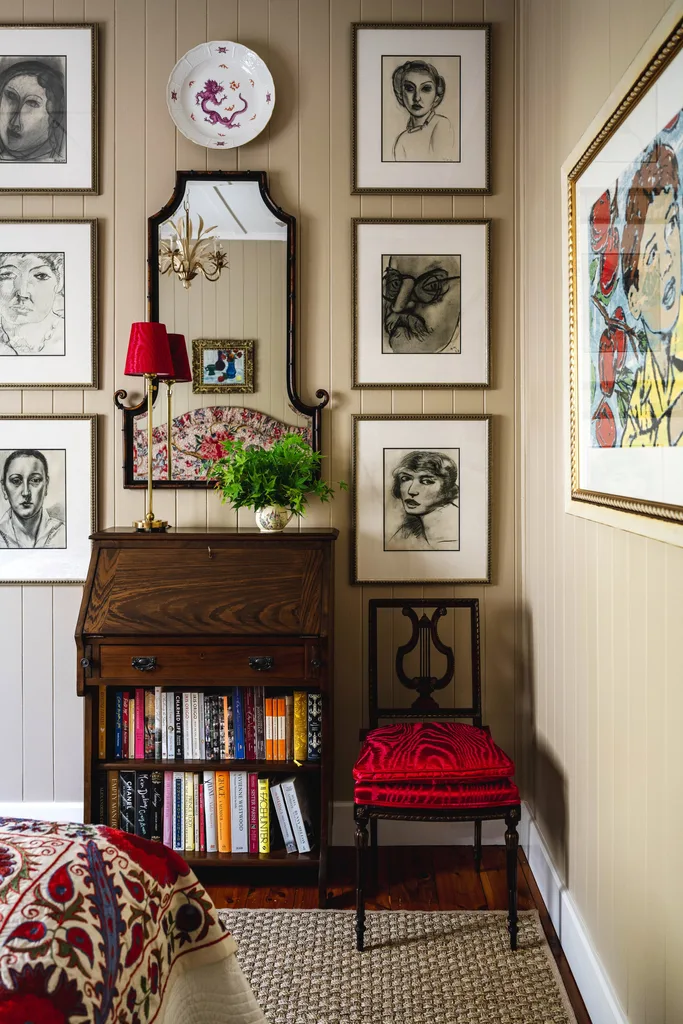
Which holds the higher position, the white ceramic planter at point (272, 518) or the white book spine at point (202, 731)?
the white ceramic planter at point (272, 518)

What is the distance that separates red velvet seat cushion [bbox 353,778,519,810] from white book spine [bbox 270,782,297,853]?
1.44 feet

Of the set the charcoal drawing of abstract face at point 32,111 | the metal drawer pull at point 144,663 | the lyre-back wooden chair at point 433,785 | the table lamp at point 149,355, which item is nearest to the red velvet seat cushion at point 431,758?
the lyre-back wooden chair at point 433,785

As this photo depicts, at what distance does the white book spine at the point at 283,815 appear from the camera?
2496mm

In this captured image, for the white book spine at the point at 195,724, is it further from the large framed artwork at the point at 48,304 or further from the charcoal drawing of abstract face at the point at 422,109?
the charcoal drawing of abstract face at the point at 422,109

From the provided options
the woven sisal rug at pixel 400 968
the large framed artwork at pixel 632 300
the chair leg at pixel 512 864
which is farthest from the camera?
the chair leg at pixel 512 864

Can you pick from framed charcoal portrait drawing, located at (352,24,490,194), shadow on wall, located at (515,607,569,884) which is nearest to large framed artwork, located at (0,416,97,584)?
framed charcoal portrait drawing, located at (352,24,490,194)

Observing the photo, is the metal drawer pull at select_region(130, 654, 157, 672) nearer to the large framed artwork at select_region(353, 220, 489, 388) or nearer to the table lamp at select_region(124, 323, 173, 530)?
the table lamp at select_region(124, 323, 173, 530)

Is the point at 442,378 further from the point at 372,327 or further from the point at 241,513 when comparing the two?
the point at 241,513

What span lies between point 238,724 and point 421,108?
219cm

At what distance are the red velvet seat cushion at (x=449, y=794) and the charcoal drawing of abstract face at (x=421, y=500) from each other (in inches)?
35.2

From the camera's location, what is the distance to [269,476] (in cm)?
254

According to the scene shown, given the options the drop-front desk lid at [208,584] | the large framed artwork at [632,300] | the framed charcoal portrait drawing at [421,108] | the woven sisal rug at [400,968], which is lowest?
the woven sisal rug at [400,968]

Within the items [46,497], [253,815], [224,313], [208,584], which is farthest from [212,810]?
[224,313]

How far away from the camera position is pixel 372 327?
280 cm
